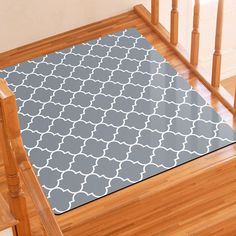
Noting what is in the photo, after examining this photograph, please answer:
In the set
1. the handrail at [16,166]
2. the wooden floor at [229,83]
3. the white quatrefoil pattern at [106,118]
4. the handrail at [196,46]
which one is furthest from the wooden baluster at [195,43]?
the wooden floor at [229,83]

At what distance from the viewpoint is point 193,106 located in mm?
4691

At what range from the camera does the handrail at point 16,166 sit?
297 centimetres

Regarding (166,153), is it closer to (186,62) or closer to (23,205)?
(186,62)

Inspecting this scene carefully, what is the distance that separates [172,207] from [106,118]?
36.1 inches

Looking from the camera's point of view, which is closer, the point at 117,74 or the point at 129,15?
the point at 117,74

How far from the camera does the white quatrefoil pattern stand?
167 inches

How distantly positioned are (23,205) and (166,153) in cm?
129

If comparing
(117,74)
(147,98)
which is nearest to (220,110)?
(147,98)

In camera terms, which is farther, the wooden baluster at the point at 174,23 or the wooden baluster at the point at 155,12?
the wooden baluster at the point at 155,12

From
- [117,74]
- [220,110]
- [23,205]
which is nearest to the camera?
[23,205]

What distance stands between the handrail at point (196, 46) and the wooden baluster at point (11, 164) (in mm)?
1812

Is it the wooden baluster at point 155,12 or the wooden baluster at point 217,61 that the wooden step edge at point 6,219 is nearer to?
the wooden baluster at point 217,61

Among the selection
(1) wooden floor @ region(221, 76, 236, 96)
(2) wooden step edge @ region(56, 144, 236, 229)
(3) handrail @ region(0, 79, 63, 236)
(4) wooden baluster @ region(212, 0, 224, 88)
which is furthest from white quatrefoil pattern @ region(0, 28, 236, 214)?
(1) wooden floor @ region(221, 76, 236, 96)

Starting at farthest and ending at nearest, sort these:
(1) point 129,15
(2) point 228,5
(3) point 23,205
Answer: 1. (2) point 228,5
2. (1) point 129,15
3. (3) point 23,205
